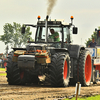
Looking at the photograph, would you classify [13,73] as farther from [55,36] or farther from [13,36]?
[13,36]

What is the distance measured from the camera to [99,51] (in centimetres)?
2052

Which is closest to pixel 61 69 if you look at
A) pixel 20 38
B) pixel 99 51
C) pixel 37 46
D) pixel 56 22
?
pixel 37 46

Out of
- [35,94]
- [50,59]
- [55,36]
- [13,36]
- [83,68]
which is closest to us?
[35,94]

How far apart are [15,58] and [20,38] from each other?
69.8m

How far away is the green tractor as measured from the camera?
46.8 feet

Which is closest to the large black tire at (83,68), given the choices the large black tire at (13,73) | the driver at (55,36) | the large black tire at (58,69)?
the driver at (55,36)

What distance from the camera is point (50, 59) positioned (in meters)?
14.5

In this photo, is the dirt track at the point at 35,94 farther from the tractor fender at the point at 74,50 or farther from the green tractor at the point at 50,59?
the tractor fender at the point at 74,50

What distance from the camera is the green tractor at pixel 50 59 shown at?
14253 mm

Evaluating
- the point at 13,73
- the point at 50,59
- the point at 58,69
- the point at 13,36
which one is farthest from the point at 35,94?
the point at 13,36

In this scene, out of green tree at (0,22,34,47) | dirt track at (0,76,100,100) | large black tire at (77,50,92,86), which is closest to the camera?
dirt track at (0,76,100,100)

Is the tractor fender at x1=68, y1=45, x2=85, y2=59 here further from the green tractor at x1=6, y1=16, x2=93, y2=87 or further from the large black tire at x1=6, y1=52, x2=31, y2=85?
the large black tire at x1=6, y1=52, x2=31, y2=85

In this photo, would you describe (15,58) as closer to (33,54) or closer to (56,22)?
(33,54)

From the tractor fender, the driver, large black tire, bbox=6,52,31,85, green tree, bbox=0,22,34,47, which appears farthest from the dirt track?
green tree, bbox=0,22,34,47
